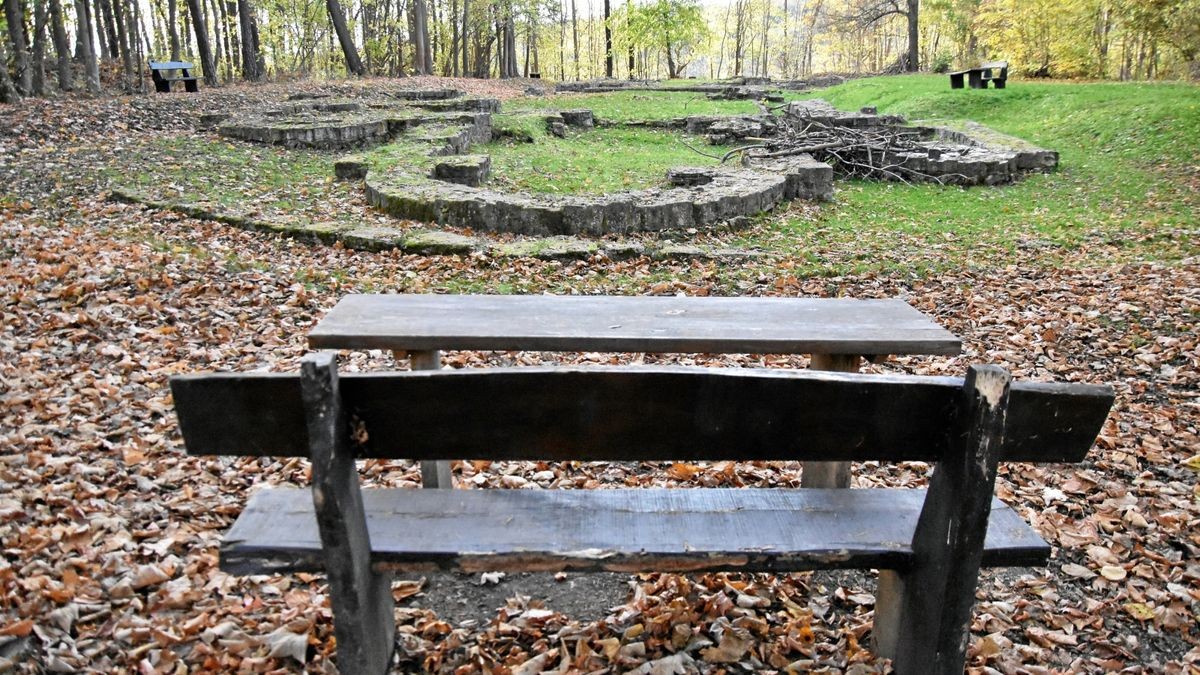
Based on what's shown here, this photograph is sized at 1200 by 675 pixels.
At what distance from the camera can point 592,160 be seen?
13.9m

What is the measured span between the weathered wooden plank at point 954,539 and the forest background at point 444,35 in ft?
51.2

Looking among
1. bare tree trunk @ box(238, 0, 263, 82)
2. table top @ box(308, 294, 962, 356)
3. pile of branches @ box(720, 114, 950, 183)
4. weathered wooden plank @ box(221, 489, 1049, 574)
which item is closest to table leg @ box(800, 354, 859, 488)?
table top @ box(308, 294, 962, 356)

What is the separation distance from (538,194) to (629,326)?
255 inches

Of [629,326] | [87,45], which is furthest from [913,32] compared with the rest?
[629,326]

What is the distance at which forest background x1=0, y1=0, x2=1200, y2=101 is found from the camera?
16.7 metres

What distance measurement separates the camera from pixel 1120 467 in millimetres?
3871

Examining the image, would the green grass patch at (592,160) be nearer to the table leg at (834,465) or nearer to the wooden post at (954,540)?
the table leg at (834,465)

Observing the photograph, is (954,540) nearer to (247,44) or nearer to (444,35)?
(247,44)

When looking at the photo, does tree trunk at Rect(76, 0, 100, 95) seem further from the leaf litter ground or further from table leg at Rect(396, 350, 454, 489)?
table leg at Rect(396, 350, 454, 489)

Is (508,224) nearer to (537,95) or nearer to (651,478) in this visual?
(651,478)

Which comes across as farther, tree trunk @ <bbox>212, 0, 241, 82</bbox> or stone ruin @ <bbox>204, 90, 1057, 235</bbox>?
tree trunk @ <bbox>212, 0, 241, 82</bbox>

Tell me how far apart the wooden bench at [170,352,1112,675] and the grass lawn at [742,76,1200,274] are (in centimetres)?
531

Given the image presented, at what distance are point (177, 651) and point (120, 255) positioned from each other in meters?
4.74

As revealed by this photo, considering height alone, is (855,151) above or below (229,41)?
below
